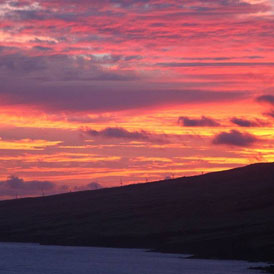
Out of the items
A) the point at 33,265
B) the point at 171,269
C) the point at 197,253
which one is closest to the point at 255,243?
the point at 197,253

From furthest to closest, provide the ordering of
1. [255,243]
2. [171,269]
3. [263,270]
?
[255,243] < [171,269] < [263,270]

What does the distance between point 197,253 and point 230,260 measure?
2318cm

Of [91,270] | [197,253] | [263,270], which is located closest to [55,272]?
[91,270]

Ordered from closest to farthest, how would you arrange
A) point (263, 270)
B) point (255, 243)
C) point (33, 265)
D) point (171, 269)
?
1. point (263, 270)
2. point (171, 269)
3. point (33, 265)
4. point (255, 243)

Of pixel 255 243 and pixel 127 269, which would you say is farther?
pixel 255 243

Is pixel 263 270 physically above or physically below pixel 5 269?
below

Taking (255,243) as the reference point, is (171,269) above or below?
below

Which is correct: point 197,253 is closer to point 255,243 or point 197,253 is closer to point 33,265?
point 255,243

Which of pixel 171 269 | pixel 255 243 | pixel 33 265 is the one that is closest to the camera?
pixel 171 269

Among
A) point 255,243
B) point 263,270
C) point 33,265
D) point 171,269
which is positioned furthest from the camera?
point 255,243

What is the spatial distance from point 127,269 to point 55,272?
15.8 metres

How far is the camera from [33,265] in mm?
166750

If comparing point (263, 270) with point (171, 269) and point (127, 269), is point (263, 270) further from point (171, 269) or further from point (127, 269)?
point (127, 269)

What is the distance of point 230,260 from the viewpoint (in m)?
168
